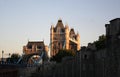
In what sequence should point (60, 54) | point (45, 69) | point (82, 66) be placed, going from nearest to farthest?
point (82, 66)
point (45, 69)
point (60, 54)

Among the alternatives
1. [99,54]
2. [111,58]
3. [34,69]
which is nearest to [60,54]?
[34,69]

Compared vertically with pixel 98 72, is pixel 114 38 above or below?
above

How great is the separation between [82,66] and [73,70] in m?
8.61

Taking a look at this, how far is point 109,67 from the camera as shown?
→ 34594 mm

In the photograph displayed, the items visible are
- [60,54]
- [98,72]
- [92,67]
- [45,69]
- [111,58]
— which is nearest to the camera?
[111,58]

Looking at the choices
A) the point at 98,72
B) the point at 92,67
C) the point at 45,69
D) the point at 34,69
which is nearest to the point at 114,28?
the point at 98,72

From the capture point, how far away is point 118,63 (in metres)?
31.5

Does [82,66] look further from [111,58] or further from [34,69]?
[34,69]

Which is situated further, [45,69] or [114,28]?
[45,69]

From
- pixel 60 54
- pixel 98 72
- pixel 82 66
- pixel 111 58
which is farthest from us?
pixel 60 54

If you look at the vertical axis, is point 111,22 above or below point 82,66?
above

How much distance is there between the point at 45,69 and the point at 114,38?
77441mm

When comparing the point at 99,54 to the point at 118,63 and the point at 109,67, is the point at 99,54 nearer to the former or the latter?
the point at 109,67

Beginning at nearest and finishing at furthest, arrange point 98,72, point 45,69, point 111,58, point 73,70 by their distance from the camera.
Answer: point 111,58 < point 98,72 < point 73,70 < point 45,69
